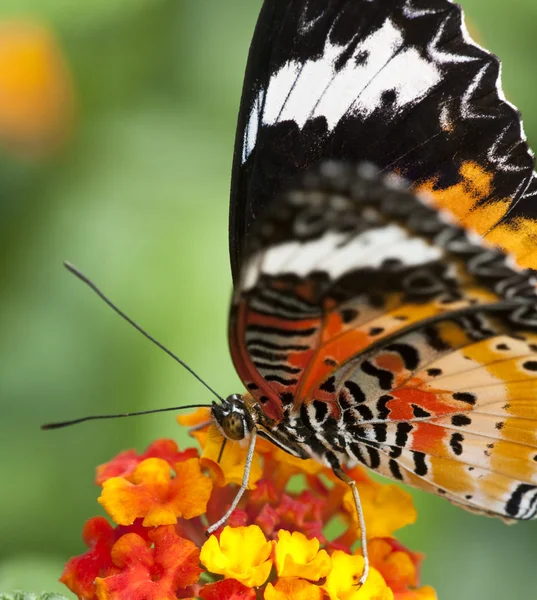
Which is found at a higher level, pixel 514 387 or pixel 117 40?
pixel 117 40

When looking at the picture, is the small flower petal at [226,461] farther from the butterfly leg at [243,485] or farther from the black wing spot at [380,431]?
the black wing spot at [380,431]

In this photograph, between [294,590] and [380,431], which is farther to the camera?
[380,431]

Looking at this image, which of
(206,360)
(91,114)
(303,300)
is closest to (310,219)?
(303,300)

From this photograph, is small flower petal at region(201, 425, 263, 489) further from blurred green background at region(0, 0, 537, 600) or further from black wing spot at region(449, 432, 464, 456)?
blurred green background at region(0, 0, 537, 600)

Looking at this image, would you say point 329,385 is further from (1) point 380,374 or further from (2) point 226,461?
(2) point 226,461

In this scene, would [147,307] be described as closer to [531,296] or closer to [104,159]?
[104,159]

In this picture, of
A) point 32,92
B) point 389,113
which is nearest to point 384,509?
point 389,113
